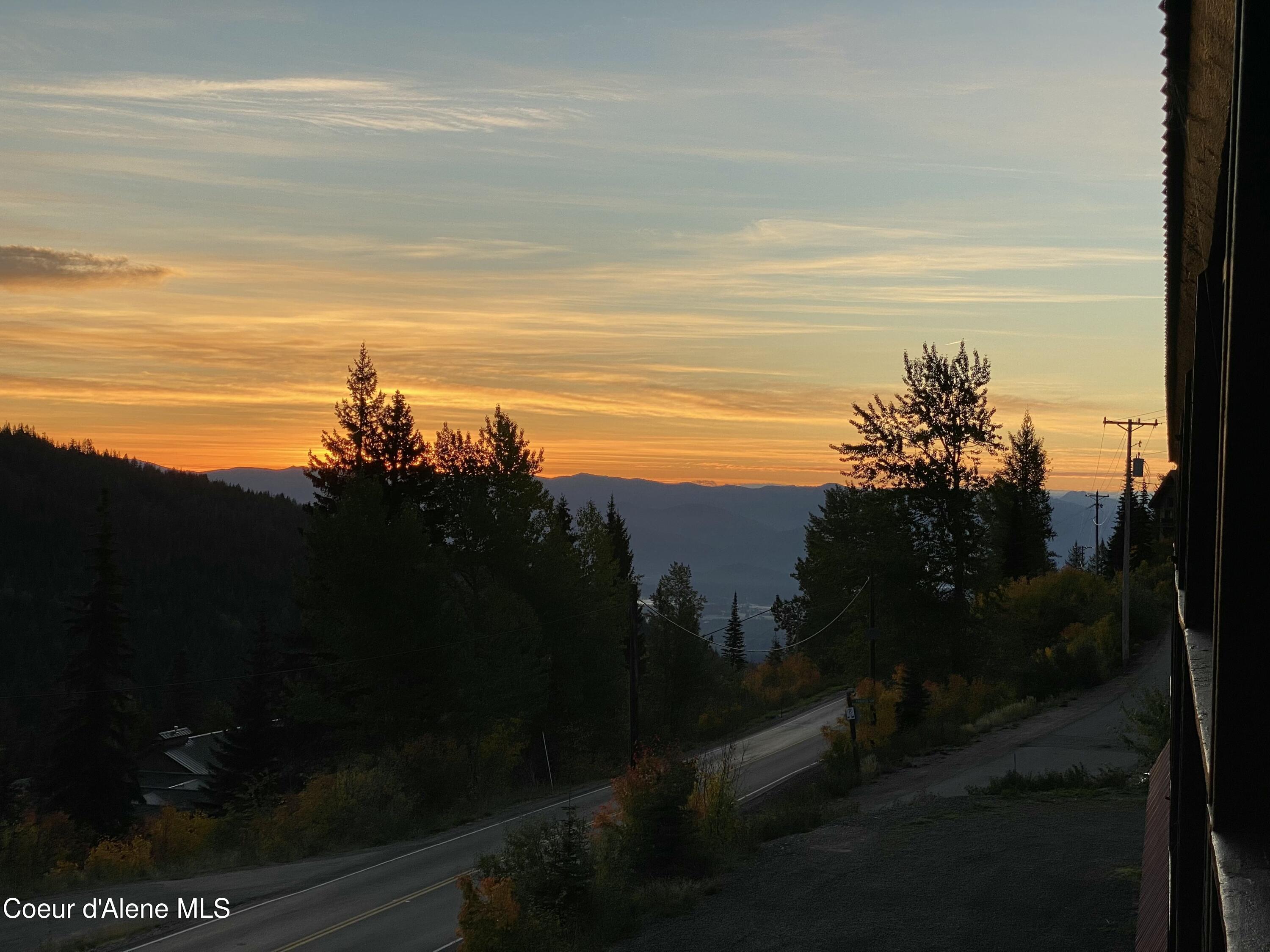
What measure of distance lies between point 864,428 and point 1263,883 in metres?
41.4

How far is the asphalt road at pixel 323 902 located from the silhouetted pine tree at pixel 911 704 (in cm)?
844

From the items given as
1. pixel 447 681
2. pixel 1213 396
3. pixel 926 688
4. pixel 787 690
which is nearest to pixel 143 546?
pixel 787 690

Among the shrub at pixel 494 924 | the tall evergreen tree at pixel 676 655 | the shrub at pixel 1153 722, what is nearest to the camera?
the shrub at pixel 494 924

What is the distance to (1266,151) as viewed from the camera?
5.51 ft

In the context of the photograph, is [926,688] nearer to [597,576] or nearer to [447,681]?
[447,681]

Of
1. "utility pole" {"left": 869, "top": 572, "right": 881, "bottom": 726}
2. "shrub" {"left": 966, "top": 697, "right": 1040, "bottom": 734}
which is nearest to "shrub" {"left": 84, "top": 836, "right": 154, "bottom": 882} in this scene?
"utility pole" {"left": 869, "top": 572, "right": 881, "bottom": 726}

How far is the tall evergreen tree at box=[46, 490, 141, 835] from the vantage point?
159 ft

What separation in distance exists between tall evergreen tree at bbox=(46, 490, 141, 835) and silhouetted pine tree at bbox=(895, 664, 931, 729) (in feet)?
112

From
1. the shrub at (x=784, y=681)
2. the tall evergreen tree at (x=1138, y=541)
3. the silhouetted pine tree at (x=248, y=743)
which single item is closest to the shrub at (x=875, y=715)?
the shrub at (x=784, y=681)

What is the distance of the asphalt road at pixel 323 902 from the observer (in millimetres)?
20344

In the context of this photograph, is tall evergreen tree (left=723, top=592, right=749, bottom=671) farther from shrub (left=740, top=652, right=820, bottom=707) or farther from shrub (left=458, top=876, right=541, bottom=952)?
shrub (left=458, top=876, right=541, bottom=952)

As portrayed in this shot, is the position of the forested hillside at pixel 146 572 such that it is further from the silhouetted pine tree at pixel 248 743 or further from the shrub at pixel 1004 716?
the shrub at pixel 1004 716

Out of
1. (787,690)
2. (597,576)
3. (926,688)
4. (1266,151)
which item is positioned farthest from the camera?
(787,690)

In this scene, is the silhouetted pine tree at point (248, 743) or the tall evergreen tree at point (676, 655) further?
the tall evergreen tree at point (676, 655)
